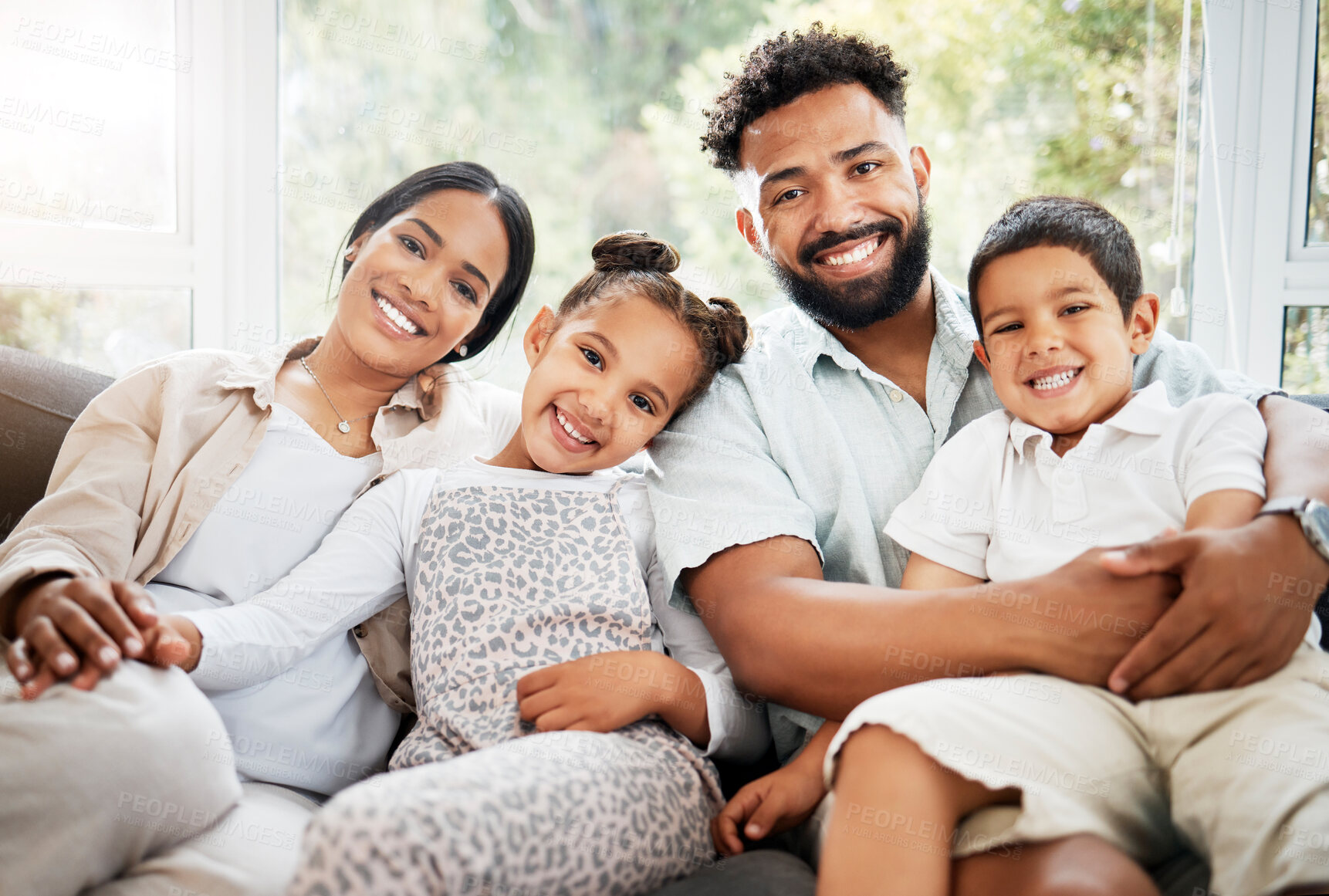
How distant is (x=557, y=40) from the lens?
3215mm

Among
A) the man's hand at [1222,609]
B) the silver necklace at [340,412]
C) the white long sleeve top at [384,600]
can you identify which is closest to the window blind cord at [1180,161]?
the man's hand at [1222,609]

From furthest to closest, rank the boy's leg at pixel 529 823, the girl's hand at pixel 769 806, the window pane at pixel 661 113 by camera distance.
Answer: the window pane at pixel 661 113 → the girl's hand at pixel 769 806 → the boy's leg at pixel 529 823

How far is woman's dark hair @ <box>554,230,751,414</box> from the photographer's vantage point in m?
1.43

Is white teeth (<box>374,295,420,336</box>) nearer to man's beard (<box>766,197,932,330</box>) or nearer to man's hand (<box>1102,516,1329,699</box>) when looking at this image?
man's beard (<box>766,197,932,330</box>)

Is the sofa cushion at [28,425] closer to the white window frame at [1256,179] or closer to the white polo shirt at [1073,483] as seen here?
the white polo shirt at [1073,483]

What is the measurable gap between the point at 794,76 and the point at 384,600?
1102mm

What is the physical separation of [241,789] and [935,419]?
1.09 m

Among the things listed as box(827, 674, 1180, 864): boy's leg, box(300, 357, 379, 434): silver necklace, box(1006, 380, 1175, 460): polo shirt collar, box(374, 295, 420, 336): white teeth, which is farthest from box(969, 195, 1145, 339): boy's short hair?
box(300, 357, 379, 434): silver necklace

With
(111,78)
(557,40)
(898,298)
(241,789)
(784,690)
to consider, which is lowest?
(241,789)

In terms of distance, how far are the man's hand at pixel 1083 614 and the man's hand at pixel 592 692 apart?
1.40ft

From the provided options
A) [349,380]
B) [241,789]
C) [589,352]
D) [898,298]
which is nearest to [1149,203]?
[898,298]

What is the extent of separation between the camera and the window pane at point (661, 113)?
2.28 m

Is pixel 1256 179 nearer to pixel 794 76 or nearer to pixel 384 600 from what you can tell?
pixel 794 76

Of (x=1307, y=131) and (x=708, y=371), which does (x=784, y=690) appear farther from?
(x=1307, y=131)
